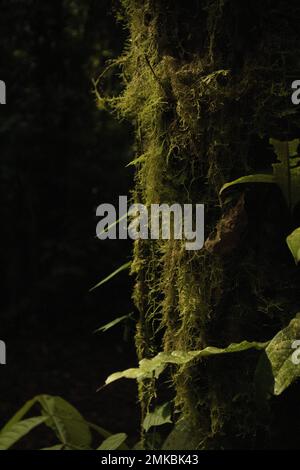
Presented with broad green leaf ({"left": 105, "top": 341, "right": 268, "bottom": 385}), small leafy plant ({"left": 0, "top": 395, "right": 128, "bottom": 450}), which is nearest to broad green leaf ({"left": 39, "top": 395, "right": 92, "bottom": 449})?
small leafy plant ({"left": 0, "top": 395, "right": 128, "bottom": 450})

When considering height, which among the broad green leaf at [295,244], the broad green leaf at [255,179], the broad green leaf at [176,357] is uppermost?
the broad green leaf at [255,179]

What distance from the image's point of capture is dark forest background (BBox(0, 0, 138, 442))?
263 inches

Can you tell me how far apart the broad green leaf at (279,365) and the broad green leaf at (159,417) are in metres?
0.42

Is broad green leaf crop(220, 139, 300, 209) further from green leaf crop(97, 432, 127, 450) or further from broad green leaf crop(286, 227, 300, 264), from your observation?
green leaf crop(97, 432, 127, 450)

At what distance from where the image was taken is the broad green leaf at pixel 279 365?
45.1 inches

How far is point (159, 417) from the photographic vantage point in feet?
5.08

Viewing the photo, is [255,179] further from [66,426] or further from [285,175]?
[66,426]

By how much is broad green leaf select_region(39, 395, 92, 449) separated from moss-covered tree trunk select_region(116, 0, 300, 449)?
26cm

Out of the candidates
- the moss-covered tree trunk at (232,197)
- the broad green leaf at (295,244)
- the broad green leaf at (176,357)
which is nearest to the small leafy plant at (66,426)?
the moss-covered tree trunk at (232,197)

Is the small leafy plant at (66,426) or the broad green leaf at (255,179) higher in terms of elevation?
the broad green leaf at (255,179)

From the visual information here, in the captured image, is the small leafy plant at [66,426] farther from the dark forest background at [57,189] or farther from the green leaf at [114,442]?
the dark forest background at [57,189]

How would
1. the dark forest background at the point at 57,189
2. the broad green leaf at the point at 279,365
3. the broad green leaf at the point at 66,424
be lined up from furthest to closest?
the dark forest background at the point at 57,189, the broad green leaf at the point at 66,424, the broad green leaf at the point at 279,365

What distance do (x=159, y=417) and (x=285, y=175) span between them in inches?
23.4

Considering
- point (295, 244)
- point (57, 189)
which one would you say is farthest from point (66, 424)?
point (57, 189)
